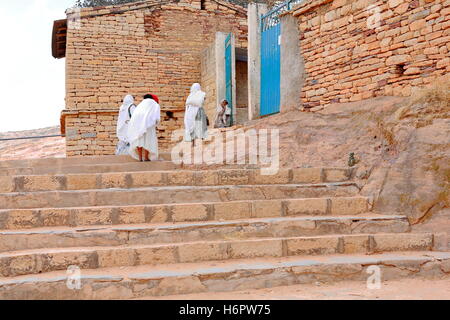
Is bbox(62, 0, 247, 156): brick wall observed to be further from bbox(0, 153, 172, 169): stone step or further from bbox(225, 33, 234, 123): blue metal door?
bbox(0, 153, 172, 169): stone step

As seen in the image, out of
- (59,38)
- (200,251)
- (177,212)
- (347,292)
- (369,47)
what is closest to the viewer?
(347,292)

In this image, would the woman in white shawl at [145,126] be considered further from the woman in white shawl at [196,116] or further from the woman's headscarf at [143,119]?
the woman in white shawl at [196,116]

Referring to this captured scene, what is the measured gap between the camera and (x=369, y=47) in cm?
713

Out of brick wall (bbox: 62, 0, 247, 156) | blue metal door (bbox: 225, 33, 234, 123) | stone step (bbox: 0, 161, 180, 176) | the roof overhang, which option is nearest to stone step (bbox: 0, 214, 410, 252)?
stone step (bbox: 0, 161, 180, 176)

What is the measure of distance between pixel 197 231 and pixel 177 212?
40 cm

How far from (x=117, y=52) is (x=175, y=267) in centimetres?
1079

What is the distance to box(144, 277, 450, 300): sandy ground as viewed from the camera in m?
3.33

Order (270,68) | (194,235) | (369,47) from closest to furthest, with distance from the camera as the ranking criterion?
(194,235) → (369,47) → (270,68)

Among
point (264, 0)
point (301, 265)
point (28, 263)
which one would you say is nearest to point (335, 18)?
point (301, 265)

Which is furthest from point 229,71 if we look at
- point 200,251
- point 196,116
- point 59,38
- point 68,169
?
point 200,251

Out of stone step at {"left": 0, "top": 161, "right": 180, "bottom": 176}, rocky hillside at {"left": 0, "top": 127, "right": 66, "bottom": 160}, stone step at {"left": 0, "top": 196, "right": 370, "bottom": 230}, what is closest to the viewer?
stone step at {"left": 0, "top": 196, "right": 370, "bottom": 230}

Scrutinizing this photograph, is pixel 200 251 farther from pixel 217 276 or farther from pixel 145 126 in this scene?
pixel 145 126

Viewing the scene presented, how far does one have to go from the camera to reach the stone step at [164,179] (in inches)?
195

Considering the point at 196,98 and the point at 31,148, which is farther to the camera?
the point at 31,148
